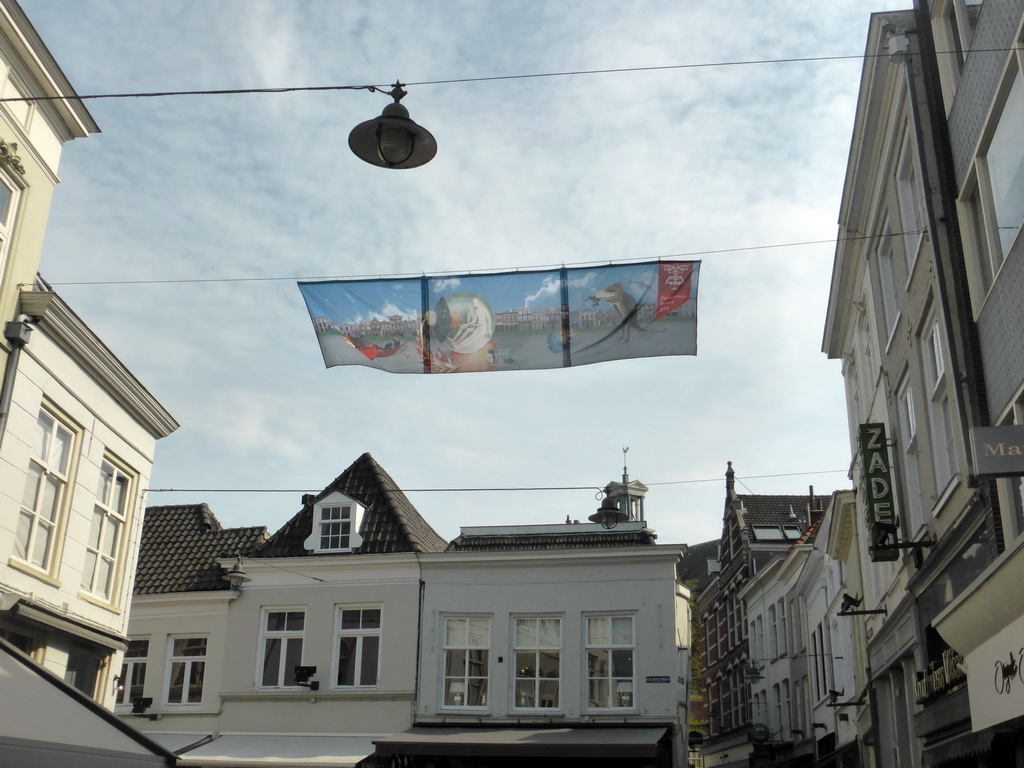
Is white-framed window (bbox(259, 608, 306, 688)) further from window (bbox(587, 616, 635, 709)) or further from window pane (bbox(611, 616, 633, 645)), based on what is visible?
window pane (bbox(611, 616, 633, 645))

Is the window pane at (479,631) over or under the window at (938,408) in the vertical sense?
under

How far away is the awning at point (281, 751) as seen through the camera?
900 inches

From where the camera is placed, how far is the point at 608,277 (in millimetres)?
12078

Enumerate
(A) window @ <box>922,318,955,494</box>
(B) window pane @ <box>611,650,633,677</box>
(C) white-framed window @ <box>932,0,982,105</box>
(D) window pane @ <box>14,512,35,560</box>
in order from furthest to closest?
(B) window pane @ <box>611,650,633,677</box> → (D) window pane @ <box>14,512,35,560</box> → (A) window @ <box>922,318,955,494</box> → (C) white-framed window @ <box>932,0,982,105</box>

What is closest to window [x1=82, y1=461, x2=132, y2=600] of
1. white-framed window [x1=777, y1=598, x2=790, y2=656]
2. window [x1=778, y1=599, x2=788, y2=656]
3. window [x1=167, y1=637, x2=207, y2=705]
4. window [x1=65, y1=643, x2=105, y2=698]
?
window [x1=65, y1=643, x2=105, y2=698]

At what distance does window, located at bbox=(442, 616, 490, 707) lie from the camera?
957 inches

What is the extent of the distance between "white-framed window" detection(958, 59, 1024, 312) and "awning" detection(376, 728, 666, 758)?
542 inches

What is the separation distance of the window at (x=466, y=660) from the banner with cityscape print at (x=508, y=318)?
533 inches

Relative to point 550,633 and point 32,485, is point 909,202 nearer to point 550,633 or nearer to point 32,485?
point 32,485

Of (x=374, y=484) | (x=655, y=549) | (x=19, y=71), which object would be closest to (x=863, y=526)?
(x=655, y=549)

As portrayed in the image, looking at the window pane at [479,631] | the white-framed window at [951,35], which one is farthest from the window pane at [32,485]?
the window pane at [479,631]

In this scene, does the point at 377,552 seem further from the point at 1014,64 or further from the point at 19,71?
the point at 1014,64

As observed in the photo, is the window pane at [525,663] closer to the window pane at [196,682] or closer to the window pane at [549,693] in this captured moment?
the window pane at [549,693]

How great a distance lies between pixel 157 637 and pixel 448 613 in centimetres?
743
